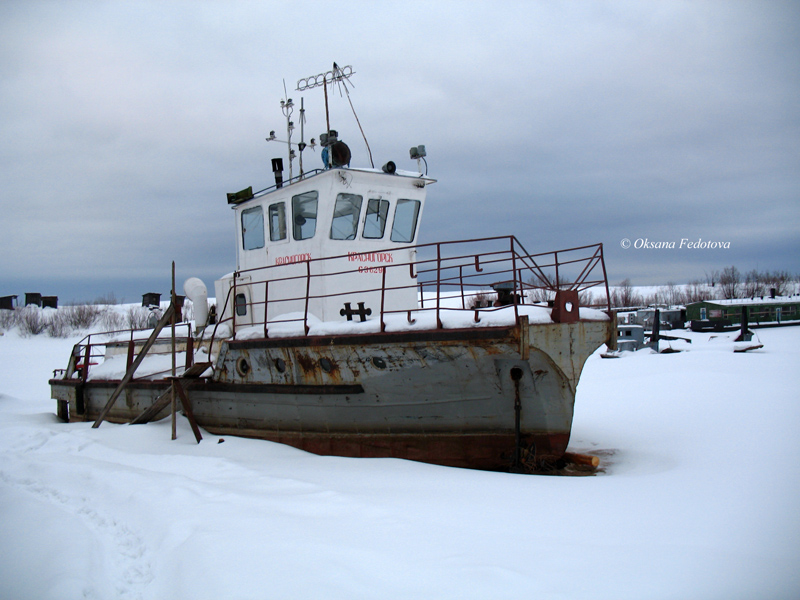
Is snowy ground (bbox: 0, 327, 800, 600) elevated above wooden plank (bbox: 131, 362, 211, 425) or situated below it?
below

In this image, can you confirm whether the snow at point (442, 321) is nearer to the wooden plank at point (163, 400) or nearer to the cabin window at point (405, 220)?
the wooden plank at point (163, 400)

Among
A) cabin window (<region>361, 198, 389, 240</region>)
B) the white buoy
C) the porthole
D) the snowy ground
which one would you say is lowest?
the snowy ground

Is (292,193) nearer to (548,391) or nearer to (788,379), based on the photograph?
(548,391)

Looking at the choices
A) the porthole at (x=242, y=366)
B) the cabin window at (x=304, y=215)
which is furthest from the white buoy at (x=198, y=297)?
the cabin window at (x=304, y=215)

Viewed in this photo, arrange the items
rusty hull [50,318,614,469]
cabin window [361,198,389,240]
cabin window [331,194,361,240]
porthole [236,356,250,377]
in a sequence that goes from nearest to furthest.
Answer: rusty hull [50,318,614,469], porthole [236,356,250,377], cabin window [331,194,361,240], cabin window [361,198,389,240]

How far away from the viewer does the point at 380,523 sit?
14.8ft

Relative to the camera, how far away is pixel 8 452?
742 cm

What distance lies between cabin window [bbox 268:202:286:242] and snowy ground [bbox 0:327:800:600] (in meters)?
3.44

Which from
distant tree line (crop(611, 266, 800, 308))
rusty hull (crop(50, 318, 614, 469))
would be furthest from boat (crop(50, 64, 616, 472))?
distant tree line (crop(611, 266, 800, 308))

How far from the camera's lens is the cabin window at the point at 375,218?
29.9ft

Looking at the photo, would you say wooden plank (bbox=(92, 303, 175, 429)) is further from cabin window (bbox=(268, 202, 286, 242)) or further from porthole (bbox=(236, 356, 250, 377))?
cabin window (bbox=(268, 202, 286, 242))

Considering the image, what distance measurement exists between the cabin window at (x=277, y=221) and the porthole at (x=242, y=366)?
2213 millimetres

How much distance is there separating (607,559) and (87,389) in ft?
37.6

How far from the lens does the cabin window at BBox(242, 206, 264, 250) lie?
9.72m
